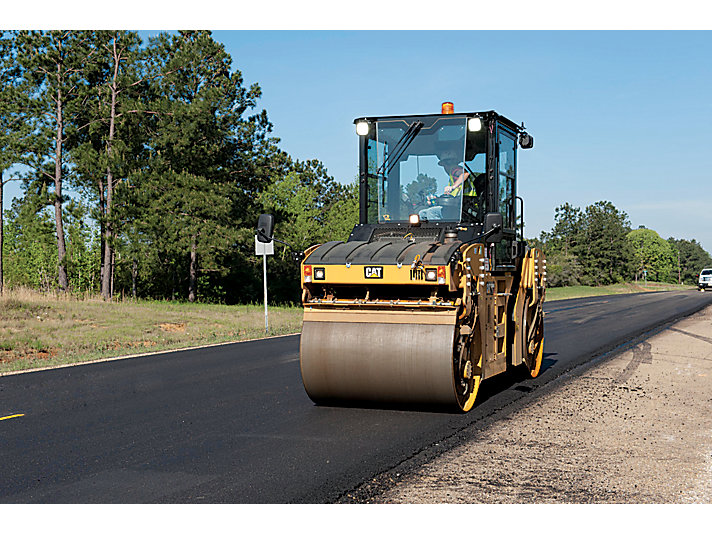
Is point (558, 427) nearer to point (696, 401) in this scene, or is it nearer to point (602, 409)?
point (602, 409)

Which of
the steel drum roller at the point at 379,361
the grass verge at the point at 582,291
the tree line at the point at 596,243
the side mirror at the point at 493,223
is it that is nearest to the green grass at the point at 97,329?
the steel drum roller at the point at 379,361

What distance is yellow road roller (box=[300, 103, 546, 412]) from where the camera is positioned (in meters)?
7.39

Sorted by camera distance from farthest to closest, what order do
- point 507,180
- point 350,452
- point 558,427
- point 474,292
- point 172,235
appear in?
point 172,235
point 507,180
point 474,292
point 558,427
point 350,452

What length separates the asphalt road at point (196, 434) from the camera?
16.7ft

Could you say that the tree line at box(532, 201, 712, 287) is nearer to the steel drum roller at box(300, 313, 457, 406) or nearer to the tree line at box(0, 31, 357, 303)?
the tree line at box(0, 31, 357, 303)

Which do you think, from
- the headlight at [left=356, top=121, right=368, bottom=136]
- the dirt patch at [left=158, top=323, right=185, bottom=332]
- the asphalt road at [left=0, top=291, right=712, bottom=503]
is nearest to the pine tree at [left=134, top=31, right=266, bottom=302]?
the dirt patch at [left=158, top=323, right=185, bottom=332]

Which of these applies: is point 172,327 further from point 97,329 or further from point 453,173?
point 453,173

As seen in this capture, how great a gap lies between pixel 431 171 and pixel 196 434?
4.35m

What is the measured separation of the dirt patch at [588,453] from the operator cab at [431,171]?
2.41 m

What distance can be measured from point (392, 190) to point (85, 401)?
15.3ft

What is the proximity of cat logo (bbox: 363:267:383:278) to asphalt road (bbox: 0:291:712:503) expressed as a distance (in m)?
1.54

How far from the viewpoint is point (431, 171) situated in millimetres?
8914

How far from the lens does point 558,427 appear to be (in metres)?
7.25

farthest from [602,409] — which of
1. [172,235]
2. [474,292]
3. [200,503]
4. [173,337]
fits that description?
[172,235]
